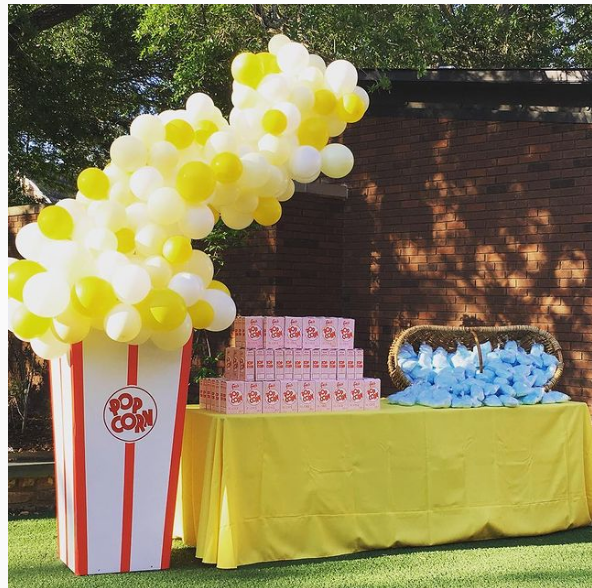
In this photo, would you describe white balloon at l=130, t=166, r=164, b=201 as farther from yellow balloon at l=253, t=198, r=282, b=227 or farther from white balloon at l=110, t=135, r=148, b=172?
yellow balloon at l=253, t=198, r=282, b=227

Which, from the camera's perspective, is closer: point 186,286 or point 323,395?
point 186,286

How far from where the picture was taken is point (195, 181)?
4.74 meters

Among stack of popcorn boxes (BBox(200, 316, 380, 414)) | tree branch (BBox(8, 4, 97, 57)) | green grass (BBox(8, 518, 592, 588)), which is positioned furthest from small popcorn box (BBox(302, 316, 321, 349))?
tree branch (BBox(8, 4, 97, 57))

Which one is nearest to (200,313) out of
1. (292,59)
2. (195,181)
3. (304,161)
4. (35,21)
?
(195,181)

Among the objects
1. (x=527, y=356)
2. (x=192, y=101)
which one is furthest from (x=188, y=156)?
(x=527, y=356)

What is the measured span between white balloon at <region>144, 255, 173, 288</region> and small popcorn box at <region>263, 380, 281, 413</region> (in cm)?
100

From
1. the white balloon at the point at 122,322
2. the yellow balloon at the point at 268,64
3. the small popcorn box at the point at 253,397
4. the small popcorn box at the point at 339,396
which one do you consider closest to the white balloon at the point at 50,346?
the white balloon at the point at 122,322

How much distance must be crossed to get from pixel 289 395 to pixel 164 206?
143 centimetres

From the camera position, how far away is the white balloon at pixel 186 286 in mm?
4754

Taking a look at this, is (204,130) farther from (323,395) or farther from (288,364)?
(323,395)

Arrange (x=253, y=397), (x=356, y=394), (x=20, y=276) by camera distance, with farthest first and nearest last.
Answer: (x=356, y=394), (x=253, y=397), (x=20, y=276)

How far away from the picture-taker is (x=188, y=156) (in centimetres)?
492

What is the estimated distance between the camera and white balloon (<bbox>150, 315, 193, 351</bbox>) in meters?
4.78

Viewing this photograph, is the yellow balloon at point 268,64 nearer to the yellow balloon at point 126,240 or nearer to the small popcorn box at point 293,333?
the yellow balloon at point 126,240
